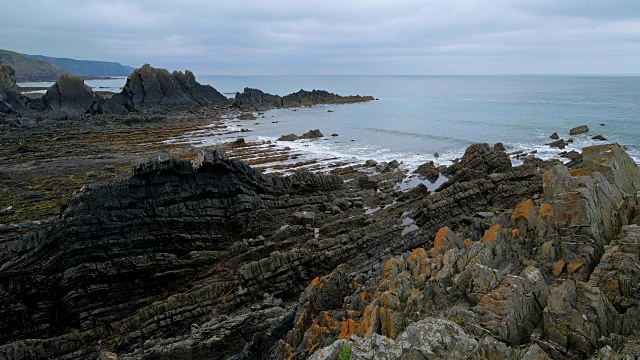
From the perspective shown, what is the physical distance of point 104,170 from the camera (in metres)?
44.5

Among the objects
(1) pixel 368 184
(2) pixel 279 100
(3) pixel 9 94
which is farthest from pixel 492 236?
(2) pixel 279 100

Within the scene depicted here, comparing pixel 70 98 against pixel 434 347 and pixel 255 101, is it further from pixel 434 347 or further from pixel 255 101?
pixel 434 347

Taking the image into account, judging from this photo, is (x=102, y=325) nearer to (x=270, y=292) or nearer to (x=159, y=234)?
(x=159, y=234)

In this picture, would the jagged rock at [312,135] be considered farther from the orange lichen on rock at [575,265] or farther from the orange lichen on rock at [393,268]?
the orange lichen on rock at [575,265]

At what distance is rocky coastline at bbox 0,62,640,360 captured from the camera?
901 centimetres

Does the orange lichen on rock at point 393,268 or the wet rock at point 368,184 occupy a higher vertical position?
the orange lichen on rock at point 393,268

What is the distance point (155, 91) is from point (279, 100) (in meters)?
46.7

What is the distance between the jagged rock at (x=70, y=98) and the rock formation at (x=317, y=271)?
89.6 m

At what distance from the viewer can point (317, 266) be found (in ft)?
70.2

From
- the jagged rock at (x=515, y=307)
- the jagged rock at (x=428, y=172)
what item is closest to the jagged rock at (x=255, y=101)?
the jagged rock at (x=428, y=172)

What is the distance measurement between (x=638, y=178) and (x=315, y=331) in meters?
17.2

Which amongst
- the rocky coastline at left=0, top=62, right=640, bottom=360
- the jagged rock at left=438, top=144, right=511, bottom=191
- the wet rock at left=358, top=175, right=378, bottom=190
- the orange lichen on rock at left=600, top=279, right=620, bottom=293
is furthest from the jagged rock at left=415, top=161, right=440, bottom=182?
the orange lichen on rock at left=600, top=279, right=620, bottom=293

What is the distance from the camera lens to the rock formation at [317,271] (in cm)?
895

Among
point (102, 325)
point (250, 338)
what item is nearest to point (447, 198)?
point (250, 338)
